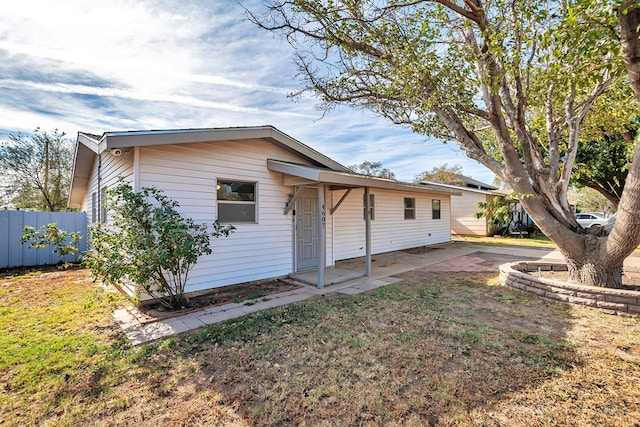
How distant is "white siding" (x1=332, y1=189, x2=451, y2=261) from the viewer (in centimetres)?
962

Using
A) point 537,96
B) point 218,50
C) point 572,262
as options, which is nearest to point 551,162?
point 537,96

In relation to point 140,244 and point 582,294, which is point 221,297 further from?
point 582,294

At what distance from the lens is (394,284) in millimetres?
6594

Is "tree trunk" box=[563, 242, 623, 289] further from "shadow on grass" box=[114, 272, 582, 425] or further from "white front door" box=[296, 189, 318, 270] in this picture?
"white front door" box=[296, 189, 318, 270]

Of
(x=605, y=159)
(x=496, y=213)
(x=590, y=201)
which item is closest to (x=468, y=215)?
(x=496, y=213)

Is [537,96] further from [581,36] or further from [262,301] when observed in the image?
[262,301]

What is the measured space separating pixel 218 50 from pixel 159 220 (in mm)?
4807

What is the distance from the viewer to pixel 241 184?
6352mm

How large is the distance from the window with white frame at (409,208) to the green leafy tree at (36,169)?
739 inches

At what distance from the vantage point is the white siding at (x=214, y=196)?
532cm

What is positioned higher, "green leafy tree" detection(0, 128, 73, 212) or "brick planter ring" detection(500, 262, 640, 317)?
"green leafy tree" detection(0, 128, 73, 212)

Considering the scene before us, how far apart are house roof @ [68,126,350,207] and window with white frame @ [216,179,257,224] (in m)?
1.02

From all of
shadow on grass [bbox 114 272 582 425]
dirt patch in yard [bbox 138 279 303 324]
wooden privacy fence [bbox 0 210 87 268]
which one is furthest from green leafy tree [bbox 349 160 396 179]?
shadow on grass [bbox 114 272 582 425]

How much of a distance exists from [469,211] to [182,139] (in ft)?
59.0
